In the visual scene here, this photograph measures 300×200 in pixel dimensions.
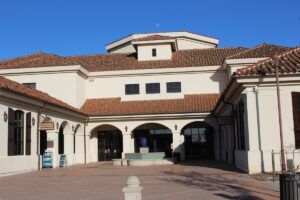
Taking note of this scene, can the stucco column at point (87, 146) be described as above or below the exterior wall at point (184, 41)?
below

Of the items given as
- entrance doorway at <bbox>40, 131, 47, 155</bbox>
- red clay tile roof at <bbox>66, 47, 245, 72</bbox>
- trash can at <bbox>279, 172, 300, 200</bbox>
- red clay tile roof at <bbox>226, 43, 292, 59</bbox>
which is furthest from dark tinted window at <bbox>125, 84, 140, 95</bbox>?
trash can at <bbox>279, 172, 300, 200</bbox>

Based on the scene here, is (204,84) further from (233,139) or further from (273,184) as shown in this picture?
(273,184)

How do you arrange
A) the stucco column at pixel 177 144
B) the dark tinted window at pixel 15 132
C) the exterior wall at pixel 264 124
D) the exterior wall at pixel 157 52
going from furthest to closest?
the exterior wall at pixel 157 52 < the stucco column at pixel 177 144 < the dark tinted window at pixel 15 132 < the exterior wall at pixel 264 124

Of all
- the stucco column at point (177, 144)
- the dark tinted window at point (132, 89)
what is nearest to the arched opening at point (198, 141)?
the stucco column at point (177, 144)

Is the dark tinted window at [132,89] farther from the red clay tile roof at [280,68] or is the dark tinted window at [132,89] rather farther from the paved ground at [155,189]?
the paved ground at [155,189]

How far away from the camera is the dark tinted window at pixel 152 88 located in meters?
33.0

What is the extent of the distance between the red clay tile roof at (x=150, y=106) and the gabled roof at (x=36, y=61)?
11.7 feet

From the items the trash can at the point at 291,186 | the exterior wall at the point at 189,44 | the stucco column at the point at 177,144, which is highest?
the exterior wall at the point at 189,44

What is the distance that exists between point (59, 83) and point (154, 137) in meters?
7.97

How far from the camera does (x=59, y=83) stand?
3111cm

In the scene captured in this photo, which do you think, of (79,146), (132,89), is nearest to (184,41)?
(132,89)

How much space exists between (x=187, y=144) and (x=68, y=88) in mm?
9734

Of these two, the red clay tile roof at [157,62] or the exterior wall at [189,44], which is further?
the exterior wall at [189,44]

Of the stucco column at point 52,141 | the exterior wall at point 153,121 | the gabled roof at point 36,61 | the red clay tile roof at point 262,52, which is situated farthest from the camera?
the gabled roof at point 36,61
